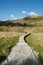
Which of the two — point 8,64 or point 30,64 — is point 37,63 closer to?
point 30,64

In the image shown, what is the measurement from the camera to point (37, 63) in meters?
15.5

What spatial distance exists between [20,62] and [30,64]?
29.1 inches

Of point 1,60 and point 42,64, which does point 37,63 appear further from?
point 1,60

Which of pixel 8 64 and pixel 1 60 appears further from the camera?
pixel 1 60

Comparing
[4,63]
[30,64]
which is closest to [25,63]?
[30,64]

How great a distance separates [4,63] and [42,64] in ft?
7.99

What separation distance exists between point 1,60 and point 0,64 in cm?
147

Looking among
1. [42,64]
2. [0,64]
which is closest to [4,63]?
[0,64]

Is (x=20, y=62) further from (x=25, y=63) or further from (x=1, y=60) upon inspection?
(x=1, y=60)

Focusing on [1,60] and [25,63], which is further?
[1,60]

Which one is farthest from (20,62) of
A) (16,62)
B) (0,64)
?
(0,64)

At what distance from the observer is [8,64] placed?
14828 millimetres

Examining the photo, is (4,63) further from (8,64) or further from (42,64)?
(42,64)

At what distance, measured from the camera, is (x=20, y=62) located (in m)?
15.4
